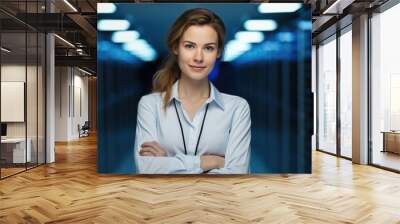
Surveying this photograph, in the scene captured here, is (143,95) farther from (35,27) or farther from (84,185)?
(35,27)

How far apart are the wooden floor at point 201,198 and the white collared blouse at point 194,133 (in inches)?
10.1

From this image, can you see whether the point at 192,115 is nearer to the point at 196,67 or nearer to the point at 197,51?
the point at 196,67

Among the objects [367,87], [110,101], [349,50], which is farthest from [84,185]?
[349,50]

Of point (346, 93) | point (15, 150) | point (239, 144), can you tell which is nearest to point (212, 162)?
point (239, 144)

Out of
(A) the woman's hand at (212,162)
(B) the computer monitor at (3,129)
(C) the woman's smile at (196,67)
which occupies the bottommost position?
(A) the woman's hand at (212,162)

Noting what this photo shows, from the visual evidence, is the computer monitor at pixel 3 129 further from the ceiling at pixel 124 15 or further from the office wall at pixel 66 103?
the office wall at pixel 66 103

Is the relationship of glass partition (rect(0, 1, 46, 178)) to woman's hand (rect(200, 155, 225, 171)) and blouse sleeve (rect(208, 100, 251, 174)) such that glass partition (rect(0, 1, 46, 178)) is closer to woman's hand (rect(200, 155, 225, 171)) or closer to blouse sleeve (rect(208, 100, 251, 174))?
woman's hand (rect(200, 155, 225, 171))

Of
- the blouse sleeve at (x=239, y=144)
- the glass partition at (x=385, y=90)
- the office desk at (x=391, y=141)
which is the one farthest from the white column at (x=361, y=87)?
the blouse sleeve at (x=239, y=144)

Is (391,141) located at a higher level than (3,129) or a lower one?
lower

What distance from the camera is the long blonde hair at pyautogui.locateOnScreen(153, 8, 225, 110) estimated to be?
6.62 metres

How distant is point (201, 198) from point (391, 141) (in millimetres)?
4652

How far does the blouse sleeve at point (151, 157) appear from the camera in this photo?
661 centimetres

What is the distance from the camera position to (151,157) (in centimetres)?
664

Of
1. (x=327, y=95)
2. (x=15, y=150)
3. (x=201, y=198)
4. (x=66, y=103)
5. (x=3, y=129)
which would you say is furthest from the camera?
(x=66, y=103)
